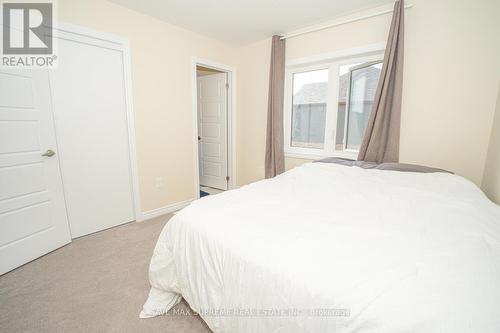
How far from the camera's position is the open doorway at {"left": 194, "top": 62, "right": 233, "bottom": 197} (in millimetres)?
3619

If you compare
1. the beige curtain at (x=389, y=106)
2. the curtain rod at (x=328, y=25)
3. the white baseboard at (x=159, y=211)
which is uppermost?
the curtain rod at (x=328, y=25)

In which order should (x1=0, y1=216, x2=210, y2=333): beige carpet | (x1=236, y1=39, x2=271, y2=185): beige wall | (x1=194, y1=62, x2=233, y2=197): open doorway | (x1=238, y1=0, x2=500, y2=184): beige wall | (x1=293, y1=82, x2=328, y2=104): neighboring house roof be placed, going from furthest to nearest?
(x1=194, y1=62, x2=233, y2=197): open doorway → (x1=236, y1=39, x2=271, y2=185): beige wall → (x1=293, y1=82, x2=328, y2=104): neighboring house roof → (x1=238, y1=0, x2=500, y2=184): beige wall → (x1=0, y1=216, x2=210, y2=333): beige carpet

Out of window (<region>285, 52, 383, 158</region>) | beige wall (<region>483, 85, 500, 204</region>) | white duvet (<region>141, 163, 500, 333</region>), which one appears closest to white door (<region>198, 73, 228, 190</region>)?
window (<region>285, 52, 383, 158</region>)

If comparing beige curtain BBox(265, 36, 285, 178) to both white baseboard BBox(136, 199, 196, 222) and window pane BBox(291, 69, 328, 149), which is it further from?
white baseboard BBox(136, 199, 196, 222)

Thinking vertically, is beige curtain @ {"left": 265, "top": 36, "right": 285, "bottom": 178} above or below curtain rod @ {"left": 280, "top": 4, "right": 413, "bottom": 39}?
below

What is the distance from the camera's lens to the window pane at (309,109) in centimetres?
Result: 291

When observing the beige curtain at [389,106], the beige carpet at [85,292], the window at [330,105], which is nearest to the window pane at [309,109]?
the window at [330,105]

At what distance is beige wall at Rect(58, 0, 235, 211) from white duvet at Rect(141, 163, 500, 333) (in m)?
1.68

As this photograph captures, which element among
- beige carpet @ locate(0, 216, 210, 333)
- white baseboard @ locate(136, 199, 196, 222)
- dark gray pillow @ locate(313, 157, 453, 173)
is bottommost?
beige carpet @ locate(0, 216, 210, 333)

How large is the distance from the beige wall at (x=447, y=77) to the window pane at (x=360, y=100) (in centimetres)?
31

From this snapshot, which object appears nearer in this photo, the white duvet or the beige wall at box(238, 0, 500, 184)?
the white duvet

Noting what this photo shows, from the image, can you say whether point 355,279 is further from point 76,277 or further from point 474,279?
point 76,277

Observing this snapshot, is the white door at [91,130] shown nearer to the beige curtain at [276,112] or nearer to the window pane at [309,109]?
the beige curtain at [276,112]

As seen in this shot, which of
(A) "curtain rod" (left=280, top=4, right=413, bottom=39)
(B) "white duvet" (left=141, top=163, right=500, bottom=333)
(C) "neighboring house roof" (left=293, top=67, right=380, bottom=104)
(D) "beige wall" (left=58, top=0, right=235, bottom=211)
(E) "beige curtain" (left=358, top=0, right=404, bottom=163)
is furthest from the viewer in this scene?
(C) "neighboring house roof" (left=293, top=67, right=380, bottom=104)
